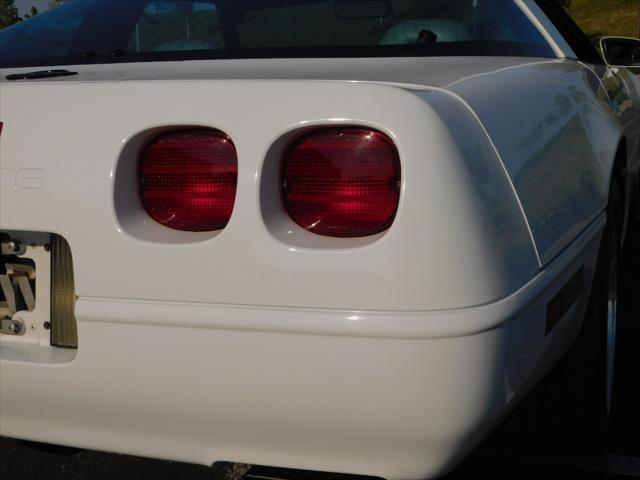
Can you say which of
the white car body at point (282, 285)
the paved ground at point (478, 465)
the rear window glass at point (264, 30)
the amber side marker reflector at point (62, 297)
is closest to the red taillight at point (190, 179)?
the white car body at point (282, 285)

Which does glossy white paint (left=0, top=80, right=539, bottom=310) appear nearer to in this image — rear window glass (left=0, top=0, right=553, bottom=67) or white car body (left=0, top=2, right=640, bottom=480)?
white car body (left=0, top=2, right=640, bottom=480)

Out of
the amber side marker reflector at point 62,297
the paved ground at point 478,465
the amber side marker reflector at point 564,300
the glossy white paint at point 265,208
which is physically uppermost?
the glossy white paint at point 265,208

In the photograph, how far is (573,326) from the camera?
2.27 meters

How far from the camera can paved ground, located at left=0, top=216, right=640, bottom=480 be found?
105 inches

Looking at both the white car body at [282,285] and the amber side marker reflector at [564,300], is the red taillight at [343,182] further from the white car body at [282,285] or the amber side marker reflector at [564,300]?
the amber side marker reflector at [564,300]

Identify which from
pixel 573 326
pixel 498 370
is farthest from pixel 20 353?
pixel 573 326

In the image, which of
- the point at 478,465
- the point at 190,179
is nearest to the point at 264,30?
the point at 190,179

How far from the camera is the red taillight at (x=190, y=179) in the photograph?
175 centimetres

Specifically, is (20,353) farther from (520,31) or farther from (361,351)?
(520,31)

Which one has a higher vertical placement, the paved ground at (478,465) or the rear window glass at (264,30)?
the rear window glass at (264,30)

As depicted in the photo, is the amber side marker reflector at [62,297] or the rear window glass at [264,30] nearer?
the amber side marker reflector at [62,297]

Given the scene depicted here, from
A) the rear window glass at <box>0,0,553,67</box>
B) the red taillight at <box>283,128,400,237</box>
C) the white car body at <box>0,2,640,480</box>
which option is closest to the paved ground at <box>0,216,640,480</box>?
the white car body at <box>0,2,640,480</box>

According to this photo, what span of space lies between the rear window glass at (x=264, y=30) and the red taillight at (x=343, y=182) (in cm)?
73

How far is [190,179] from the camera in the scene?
178 cm
